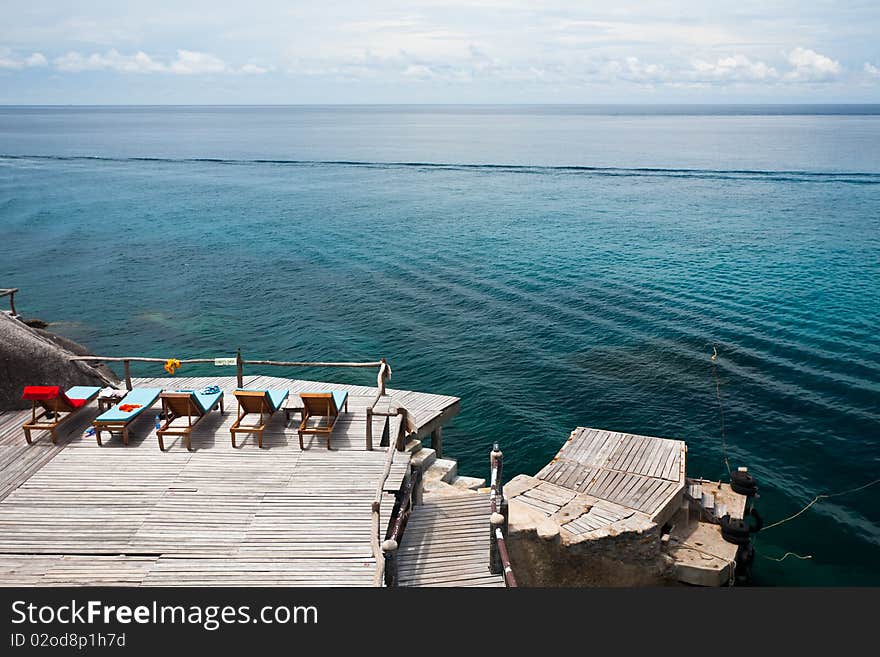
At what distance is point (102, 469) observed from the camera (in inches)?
604

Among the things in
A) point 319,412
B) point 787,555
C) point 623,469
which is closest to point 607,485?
point 623,469

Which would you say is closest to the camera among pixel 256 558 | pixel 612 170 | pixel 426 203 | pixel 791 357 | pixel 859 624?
pixel 859 624

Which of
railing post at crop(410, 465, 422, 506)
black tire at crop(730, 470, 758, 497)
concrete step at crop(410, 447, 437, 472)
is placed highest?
railing post at crop(410, 465, 422, 506)

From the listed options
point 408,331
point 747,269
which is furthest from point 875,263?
point 408,331

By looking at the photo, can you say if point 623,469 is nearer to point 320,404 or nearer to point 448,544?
point 448,544

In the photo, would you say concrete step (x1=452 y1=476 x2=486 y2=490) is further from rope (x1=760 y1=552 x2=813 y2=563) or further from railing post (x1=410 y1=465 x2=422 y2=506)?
rope (x1=760 y1=552 x2=813 y2=563)

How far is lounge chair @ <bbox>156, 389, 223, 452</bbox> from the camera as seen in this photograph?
1642 centimetres

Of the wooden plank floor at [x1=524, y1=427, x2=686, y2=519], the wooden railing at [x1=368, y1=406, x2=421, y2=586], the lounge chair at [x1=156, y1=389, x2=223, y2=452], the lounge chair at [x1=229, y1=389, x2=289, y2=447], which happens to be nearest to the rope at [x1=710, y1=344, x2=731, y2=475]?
the wooden plank floor at [x1=524, y1=427, x2=686, y2=519]

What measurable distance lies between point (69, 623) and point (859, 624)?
13.3m

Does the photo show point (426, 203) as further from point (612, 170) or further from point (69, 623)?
point (69, 623)

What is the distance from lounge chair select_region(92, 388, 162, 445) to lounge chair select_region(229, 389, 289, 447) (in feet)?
8.35

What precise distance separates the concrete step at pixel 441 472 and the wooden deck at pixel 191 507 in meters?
2.04

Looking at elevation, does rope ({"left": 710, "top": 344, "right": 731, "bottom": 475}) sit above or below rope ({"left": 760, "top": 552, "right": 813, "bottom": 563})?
above

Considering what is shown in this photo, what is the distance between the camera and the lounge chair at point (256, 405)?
16703 mm
